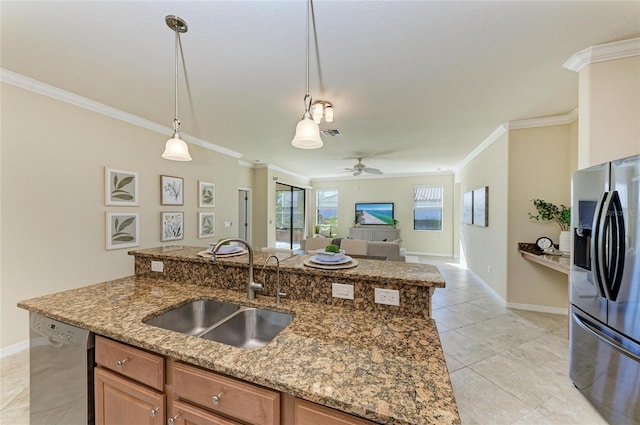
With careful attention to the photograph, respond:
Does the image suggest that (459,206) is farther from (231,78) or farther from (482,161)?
(231,78)

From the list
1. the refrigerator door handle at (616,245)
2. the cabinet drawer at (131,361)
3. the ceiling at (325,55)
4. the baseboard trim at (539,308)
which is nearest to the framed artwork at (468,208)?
the baseboard trim at (539,308)

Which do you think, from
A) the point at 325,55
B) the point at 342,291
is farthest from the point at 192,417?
the point at 325,55

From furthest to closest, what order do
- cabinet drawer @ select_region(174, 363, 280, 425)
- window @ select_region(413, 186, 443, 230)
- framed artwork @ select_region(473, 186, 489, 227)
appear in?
window @ select_region(413, 186, 443, 230) → framed artwork @ select_region(473, 186, 489, 227) → cabinet drawer @ select_region(174, 363, 280, 425)

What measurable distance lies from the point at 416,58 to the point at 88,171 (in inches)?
Answer: 140

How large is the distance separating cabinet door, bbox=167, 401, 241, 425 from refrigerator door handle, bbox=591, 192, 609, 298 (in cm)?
228

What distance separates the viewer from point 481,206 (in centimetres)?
447

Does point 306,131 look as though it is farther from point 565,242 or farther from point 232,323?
point 565,242

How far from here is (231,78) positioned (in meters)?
2.27

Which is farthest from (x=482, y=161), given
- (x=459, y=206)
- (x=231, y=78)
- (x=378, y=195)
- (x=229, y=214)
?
(x=229, y=214)

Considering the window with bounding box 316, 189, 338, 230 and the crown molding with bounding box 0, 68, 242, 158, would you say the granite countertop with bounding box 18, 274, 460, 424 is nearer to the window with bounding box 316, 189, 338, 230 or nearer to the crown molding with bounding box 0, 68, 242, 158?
the crown molding with bounding box 0, 68, 242, 158

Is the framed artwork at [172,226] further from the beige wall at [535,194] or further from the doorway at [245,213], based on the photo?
the beige wall at [535,194]

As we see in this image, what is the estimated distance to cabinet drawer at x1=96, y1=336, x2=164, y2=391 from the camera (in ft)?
3.38

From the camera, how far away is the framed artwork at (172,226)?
11.8 feet

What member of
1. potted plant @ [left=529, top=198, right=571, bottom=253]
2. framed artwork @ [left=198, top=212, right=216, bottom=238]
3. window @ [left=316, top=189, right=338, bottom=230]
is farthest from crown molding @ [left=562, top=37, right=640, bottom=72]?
window @ [left=316, top=189, right=338, bottom=230]
